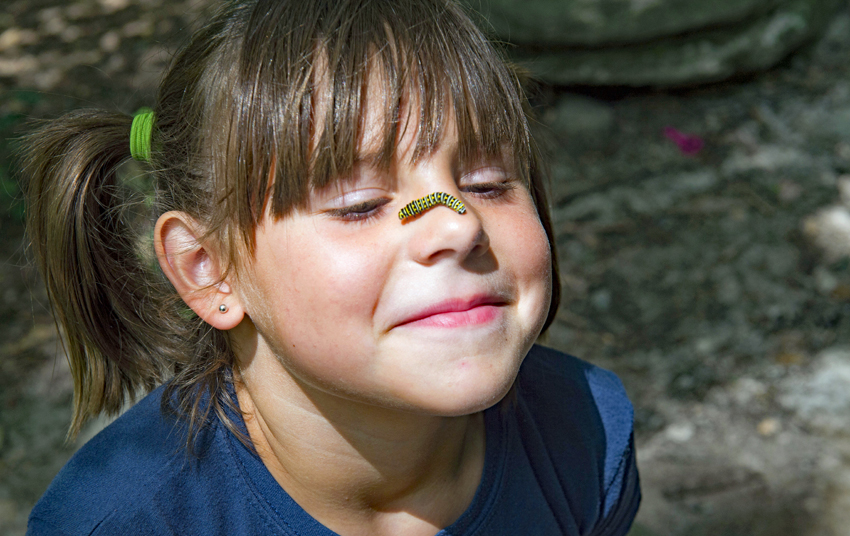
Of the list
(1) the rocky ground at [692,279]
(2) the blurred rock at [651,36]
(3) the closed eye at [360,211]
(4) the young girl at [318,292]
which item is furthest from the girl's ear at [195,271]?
(2) the blurred rock at [651,36]

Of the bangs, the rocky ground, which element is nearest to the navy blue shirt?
the bangs

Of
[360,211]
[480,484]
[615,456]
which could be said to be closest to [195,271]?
[360,211]

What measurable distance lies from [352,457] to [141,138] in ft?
2.78

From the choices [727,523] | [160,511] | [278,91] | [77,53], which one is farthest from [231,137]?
[77,53]

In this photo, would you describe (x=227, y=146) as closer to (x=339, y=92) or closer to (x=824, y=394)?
(x=339, y=92)

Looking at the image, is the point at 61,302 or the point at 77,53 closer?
the point at 61,302

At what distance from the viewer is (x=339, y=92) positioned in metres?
1.35

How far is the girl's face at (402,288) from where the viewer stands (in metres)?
1.31

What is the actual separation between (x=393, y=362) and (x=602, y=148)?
11.7 feet

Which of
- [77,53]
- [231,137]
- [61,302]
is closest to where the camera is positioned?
[231,137]

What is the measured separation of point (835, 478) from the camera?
2891 mm

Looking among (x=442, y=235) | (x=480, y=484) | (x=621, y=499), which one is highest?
(x=442, y=235)

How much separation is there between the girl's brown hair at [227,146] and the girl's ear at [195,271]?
0.05 metres

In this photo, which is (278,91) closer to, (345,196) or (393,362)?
(345,196)
